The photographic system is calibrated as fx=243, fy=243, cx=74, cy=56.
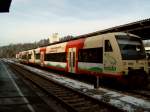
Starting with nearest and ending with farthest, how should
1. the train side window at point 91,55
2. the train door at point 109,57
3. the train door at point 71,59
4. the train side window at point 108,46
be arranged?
the train door at point 109,57 → the train side window at point 108,46 → the train side window at point 91,55 → the train door at point 71,59

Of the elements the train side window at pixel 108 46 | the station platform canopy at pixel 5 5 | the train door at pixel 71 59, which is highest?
the station platform canopy at pixel 5 5

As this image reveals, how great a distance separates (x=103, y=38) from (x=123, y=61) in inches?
94.2

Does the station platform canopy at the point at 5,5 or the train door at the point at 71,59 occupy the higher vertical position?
the station platform canopy at the point at 5,5

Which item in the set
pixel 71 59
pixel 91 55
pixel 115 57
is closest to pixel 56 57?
pixel 71 59

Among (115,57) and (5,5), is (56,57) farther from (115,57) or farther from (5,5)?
(5,5)

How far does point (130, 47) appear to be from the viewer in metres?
14.2

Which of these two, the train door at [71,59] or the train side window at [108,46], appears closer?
the train side window at [108,46]

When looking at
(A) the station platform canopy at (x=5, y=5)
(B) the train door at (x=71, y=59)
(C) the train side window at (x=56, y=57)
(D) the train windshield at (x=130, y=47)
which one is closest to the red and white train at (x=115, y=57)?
(D) the train windshield at (x=130, y=47)

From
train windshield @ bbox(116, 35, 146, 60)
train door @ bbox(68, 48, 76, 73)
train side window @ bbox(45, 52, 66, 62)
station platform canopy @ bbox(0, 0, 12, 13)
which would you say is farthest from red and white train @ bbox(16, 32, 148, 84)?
station platform canopy @ bbox(0, 0, 12, 13)

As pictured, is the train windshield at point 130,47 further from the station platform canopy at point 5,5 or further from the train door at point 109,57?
the station platform canopy at point 5,5

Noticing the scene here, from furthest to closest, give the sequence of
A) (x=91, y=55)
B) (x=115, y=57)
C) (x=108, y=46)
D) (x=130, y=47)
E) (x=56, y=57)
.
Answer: (x=56, y=57), (x=91, y=55), (x=108, y=46), (x=130, y=47), (x=115, y=57)

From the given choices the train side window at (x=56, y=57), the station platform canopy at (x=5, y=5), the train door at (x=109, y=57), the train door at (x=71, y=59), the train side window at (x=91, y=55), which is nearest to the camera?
A: the station platform canopy at (x=5, y=5)

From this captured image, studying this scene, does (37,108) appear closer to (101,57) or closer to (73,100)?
(73,100)

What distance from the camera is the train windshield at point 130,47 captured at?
45.0ft
